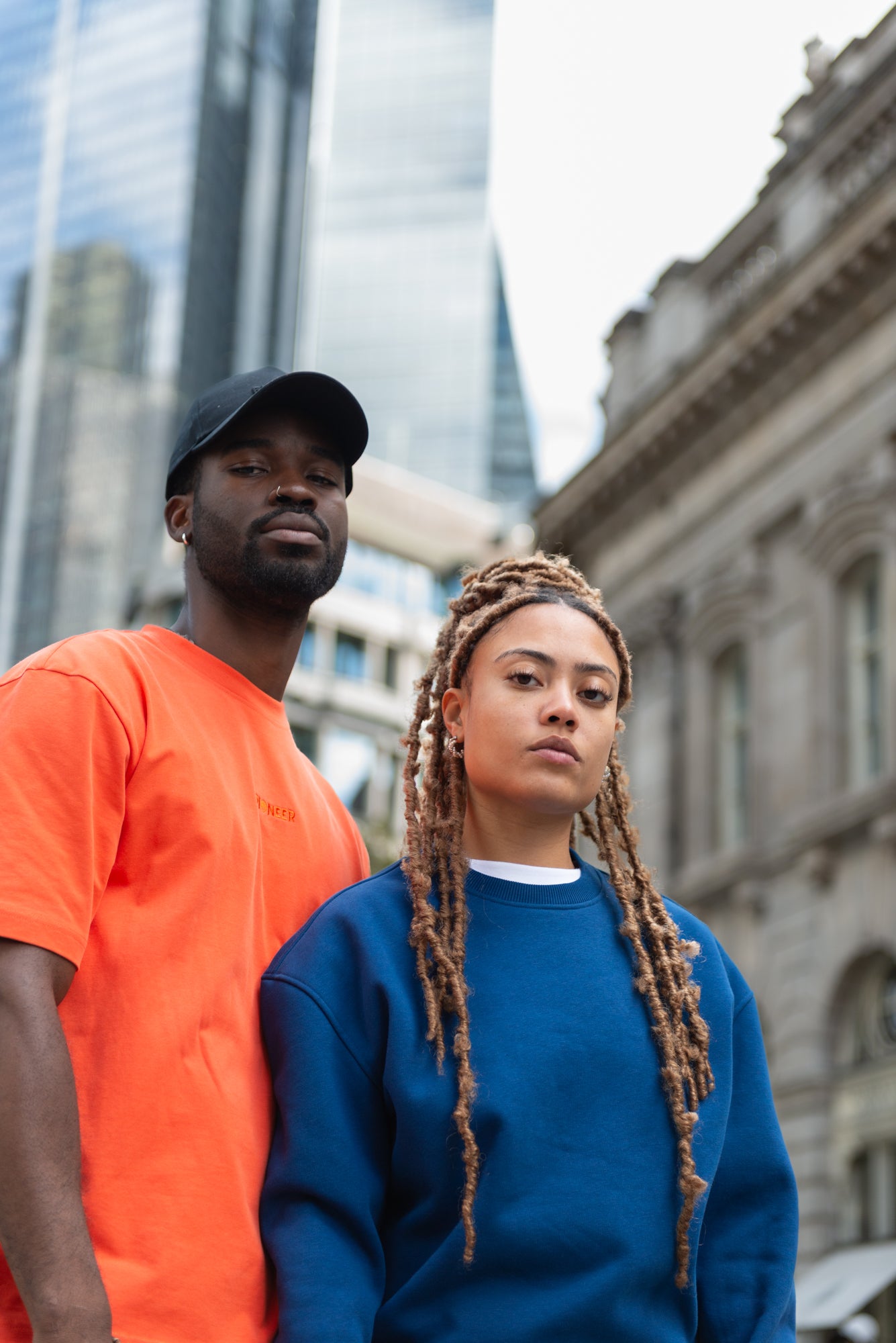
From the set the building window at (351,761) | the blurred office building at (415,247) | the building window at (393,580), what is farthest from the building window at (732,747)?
the blurred office building at (415,247)

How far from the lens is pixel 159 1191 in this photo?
2654mm

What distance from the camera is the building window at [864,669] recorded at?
2175cm

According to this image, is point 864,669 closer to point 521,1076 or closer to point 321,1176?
point 521,1076

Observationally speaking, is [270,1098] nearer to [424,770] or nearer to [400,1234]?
[400,1234]

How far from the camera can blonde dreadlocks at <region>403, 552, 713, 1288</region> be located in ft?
9.65

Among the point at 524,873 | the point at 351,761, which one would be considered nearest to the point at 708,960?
the point at 524,873

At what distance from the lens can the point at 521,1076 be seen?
115 inches

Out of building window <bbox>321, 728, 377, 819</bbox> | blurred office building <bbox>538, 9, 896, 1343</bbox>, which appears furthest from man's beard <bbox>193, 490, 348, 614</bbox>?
building window <bbox>321, 728, 377, 819</bbox>

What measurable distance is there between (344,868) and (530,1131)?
2.41 feet

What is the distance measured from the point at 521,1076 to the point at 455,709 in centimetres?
83

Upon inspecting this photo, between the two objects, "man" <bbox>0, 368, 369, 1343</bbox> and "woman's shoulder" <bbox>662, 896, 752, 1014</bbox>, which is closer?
"man" <bbox>0, 368, 369, 1343</bbox>

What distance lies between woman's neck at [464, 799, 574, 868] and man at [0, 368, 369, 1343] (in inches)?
12.1

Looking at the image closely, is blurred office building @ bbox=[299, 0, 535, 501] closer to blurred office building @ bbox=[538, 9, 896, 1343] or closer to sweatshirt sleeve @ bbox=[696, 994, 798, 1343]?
blurred office building @ bbox=[538, 9, 896, 1343]

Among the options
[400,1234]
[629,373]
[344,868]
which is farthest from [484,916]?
[629,373]
